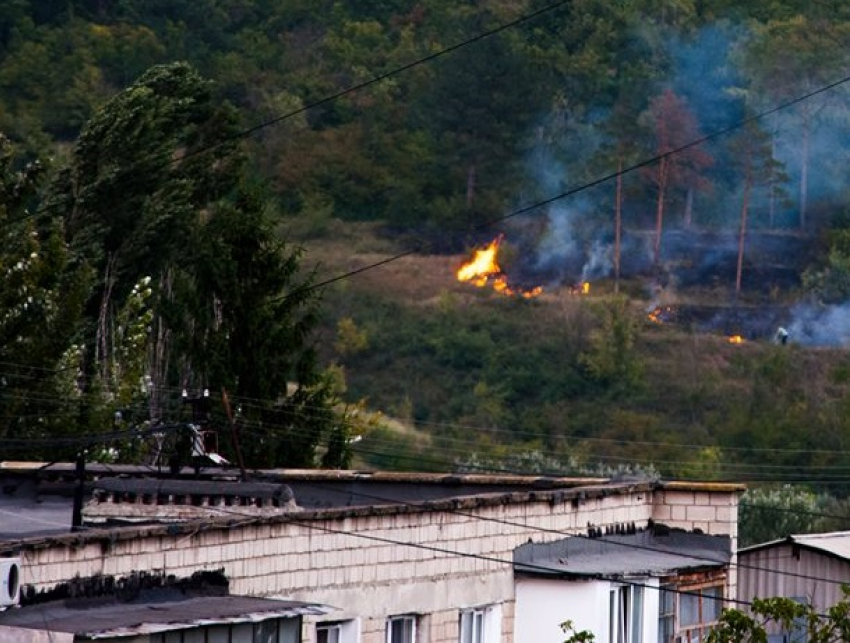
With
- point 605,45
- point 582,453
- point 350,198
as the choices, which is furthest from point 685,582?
point 605,45

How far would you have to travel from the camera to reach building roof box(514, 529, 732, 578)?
2202 centimetres

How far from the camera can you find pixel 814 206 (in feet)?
427

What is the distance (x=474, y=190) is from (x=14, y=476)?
10538 cm

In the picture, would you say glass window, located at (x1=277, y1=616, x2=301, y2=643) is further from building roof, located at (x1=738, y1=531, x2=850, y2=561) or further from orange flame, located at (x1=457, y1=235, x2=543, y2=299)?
orange flame, located at (x1=457, y1=235, x2=543, y2=299)

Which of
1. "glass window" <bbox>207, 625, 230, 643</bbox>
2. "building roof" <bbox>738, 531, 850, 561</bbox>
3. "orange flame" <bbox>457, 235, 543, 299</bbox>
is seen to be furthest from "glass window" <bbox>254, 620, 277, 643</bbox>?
"orange flame" <bbox>457, 235, 543, 299</bbox>

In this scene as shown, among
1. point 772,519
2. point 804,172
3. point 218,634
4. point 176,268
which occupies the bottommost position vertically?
point 218,634

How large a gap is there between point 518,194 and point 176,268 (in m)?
77.7

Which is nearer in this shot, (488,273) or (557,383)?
(557,383)

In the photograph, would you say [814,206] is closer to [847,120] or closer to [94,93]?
[847,120]

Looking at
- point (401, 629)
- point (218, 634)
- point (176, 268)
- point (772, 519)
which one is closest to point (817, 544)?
point (401, 629)

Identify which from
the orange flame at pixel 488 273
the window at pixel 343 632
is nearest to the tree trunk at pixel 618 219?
the orange flame at pixel 488 273

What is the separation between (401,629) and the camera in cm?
2056

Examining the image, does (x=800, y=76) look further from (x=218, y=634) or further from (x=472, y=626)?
(x=218, y=634)

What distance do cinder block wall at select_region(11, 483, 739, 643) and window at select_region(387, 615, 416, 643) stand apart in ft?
0.34
